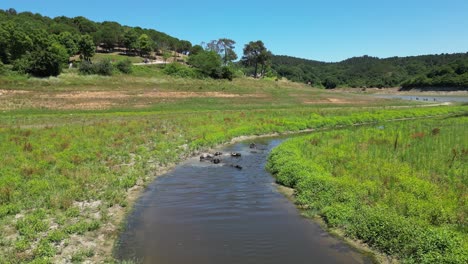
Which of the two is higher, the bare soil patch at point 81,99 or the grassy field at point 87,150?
the bare soil patch at point 81,99

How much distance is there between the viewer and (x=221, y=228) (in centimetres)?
1367

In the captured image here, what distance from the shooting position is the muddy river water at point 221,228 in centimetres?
1130

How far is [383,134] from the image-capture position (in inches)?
1272

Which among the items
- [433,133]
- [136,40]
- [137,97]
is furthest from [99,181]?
[136,40]

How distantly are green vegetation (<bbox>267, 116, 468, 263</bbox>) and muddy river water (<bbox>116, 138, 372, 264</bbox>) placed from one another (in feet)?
3.19

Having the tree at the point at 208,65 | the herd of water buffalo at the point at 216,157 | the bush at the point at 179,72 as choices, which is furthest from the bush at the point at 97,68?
the herd of water buffalo at the point at 216,157

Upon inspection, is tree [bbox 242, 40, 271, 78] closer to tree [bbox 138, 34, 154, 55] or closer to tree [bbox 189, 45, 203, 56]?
tree [bbox 189, 45, 203, 56]

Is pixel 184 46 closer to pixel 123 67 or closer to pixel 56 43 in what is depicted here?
pixel 123 67

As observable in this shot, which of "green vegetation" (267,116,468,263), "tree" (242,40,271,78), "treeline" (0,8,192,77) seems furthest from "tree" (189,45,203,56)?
"green vegetation" (267,116,468,263)

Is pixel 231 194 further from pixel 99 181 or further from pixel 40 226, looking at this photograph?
pixel 40 226

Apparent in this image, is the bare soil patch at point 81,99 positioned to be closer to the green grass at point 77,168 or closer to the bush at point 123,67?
the green grass at point 77,168

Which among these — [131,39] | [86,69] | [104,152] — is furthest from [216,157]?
[131,39]

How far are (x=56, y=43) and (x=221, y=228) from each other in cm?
9107

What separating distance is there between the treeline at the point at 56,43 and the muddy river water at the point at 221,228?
64036mm
